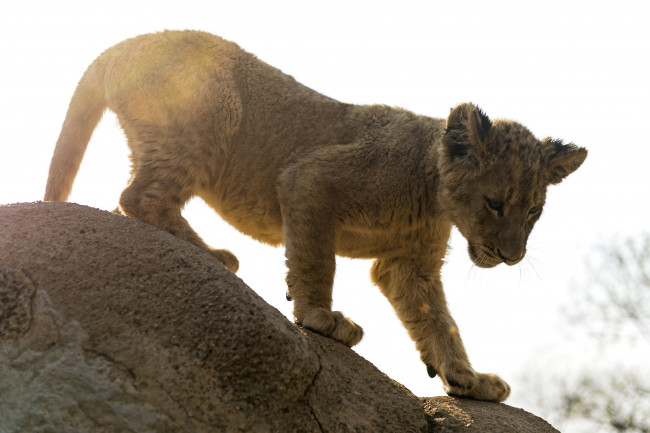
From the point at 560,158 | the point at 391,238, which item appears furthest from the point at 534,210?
the point at 391,238

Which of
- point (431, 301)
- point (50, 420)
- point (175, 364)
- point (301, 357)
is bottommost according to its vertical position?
point (50, 420)

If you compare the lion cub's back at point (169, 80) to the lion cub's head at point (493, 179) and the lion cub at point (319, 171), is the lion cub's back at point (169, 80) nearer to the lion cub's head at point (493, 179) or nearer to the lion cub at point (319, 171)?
the lion cub at point (319, 171)

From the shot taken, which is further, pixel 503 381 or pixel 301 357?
pixel 503 381

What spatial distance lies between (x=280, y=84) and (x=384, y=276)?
2.06 meters

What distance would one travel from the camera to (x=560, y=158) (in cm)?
555

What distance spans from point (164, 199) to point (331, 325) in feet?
5.89

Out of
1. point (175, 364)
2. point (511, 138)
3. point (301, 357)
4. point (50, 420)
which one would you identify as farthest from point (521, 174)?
point (50, 420)

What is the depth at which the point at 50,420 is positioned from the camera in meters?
3.15

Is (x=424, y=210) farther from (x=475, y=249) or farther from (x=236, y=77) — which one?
(x=236, y=77)

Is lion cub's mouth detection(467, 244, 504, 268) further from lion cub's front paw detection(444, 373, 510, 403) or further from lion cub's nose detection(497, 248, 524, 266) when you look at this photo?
lion cub's front paw detection(444, 373, 510, 403)

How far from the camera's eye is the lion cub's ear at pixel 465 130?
17.6ft

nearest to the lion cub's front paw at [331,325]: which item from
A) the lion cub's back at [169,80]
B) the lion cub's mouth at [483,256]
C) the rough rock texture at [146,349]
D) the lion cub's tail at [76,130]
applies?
the rough rock texture at [146,349]

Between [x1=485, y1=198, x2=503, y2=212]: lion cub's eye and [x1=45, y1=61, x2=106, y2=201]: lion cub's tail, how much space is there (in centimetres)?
363

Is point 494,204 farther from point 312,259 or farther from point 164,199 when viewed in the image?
point 164,199
